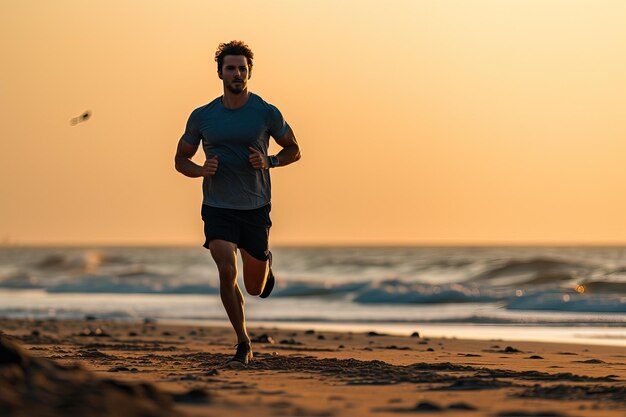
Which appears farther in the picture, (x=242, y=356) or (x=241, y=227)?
(x=241, y=227)

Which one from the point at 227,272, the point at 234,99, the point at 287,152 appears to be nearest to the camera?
the point at 227,272

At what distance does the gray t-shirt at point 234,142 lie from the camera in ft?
25.0

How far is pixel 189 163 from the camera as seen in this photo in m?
7.80

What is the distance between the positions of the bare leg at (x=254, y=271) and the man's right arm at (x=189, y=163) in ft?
2.08

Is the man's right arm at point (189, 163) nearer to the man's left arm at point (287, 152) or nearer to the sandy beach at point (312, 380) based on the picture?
the man's left arm at point (287, 152)

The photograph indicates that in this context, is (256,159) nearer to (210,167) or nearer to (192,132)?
(210,167)

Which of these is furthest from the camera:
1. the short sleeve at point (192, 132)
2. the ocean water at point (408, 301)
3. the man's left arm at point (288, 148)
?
the ocean water at point (408, 301)

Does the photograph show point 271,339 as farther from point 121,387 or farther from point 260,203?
point 121,387

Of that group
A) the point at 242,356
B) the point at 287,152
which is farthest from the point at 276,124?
the point at 242,356

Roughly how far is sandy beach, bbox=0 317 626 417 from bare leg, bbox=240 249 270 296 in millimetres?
609

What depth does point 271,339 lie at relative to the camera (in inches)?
446

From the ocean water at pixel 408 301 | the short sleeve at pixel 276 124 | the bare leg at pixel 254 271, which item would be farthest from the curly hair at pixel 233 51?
the ocean water at pixel 408 301

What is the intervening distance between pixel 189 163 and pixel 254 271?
864 mm

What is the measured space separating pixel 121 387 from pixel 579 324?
1111cm
